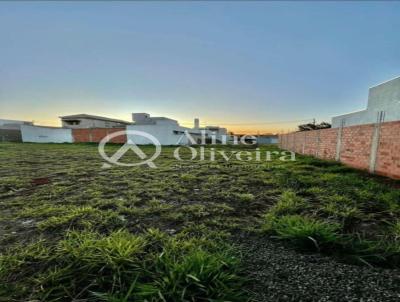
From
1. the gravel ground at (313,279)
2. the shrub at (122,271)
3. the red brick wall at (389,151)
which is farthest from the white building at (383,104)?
the shrub at (122,271)

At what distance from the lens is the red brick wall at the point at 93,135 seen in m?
17.0

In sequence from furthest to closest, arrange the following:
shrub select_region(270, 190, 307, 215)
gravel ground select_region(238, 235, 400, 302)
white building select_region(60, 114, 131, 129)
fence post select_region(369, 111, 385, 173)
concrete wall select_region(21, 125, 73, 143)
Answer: white building select_region(60, 114, 131, 129), concrete wall select_region(21, 125, 73, 143), fence post select_region(369, 111, 385, 173), shrub select_region(270, 190, 307, 215), gravel ground select_region(238, 235, 400, 302)

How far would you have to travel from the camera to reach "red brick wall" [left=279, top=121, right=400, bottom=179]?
3.59 meters

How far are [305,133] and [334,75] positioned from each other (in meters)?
3.53

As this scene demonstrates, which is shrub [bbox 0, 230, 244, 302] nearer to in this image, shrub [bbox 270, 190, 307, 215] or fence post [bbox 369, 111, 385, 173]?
shrub [bbox 270, 190, 307, 215]

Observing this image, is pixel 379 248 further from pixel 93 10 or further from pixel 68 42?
pixel 68 42

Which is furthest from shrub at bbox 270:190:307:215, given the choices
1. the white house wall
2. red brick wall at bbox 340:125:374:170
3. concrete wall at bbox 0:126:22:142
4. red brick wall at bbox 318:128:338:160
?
concrete wall at bbox 0:126:22:142

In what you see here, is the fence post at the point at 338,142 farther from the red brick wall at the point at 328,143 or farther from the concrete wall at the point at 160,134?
the concrete wall at the point at 160,134

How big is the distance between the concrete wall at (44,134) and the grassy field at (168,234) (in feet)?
62.8

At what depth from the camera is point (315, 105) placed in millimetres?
14836

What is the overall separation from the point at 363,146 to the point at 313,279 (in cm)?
481

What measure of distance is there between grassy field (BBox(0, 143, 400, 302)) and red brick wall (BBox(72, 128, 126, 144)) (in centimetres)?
1434

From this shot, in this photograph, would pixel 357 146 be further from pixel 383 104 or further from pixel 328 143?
pixel 383 104

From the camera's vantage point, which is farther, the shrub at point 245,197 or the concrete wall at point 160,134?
the concrete wall at point 160,134
